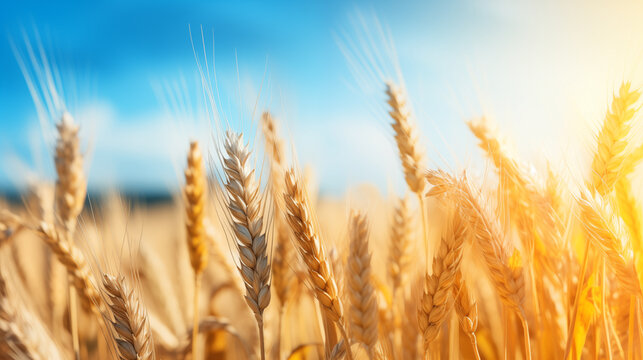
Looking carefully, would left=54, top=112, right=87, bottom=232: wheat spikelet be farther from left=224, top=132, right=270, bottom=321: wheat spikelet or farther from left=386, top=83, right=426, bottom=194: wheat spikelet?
left=386, top=83, right=426, bottom=194: wheat spikelet

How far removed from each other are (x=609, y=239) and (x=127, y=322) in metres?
1.08

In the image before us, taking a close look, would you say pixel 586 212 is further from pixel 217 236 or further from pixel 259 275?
pixel 217 236

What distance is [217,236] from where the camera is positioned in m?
2.05

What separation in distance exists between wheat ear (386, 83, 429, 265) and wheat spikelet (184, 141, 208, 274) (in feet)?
2.31

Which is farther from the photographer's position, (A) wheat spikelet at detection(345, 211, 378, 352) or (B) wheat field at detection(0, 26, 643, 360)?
(A) wheat spikelet at detection(345, 211, 378, 352)

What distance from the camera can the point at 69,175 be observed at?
1.57 meters

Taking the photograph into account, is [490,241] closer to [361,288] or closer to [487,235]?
[487,235]

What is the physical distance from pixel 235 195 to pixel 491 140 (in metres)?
0.84

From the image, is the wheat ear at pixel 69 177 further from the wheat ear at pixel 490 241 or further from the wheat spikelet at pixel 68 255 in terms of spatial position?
the wheat ear at pixel 490 241

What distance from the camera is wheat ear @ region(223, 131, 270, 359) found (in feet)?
3.08

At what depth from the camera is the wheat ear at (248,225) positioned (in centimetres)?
94

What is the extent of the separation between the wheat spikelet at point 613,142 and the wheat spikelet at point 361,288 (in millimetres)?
591

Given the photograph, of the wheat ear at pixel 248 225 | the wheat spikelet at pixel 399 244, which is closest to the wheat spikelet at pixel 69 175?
the wheat ear at pixel 248 225

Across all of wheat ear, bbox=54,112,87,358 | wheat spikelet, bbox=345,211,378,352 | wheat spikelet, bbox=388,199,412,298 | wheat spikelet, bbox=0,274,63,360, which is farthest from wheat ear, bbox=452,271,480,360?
wheat ear, bbox=54,112,87,358
